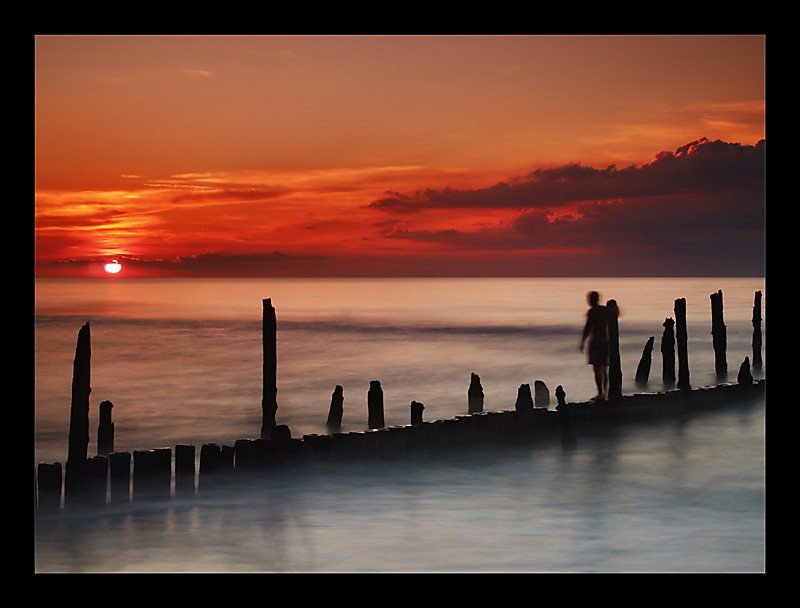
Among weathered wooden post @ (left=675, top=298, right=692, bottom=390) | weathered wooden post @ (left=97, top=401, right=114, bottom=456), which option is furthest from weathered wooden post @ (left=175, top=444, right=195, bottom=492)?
weathered wooden post @ (left=675, top=298, right=692, bottom=390)

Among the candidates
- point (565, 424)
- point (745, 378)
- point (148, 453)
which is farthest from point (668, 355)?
point (148, 453)

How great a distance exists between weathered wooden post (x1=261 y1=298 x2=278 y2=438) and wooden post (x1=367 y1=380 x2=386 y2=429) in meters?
1.32

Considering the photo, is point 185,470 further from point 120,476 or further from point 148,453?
point 120,476

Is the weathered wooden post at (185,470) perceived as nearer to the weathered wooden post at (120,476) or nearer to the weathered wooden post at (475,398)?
the weathered wooden post at (120,476)

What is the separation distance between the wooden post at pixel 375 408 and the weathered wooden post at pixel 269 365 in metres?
1.32

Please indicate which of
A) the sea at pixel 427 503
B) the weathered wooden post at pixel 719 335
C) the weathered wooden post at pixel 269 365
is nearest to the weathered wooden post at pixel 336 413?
the sea at pixel 427 503

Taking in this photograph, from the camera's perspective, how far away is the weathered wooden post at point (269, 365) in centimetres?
1149

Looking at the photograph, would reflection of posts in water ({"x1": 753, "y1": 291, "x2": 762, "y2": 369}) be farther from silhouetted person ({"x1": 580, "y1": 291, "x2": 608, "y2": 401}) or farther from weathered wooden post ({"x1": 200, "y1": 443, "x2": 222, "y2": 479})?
weathered wooden post ({"x1": 200, "y1": 443, "x2": 222, "y2": 479})

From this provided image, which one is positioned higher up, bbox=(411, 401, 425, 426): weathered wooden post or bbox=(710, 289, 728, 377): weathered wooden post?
bbox=(710, 289, 728, 377): weathered wooden post

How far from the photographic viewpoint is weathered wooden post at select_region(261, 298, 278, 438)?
11.5 m

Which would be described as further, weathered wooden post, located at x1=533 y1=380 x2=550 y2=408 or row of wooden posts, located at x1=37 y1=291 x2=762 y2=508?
weathered wooden post, located at x1=533 y1=380 x2=550 y2=408

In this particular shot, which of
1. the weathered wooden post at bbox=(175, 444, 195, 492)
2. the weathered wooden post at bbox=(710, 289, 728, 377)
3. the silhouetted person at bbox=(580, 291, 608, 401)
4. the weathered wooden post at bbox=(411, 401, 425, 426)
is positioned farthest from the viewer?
the weathered wooden post at bbox=(710, 289, 728, 377)
